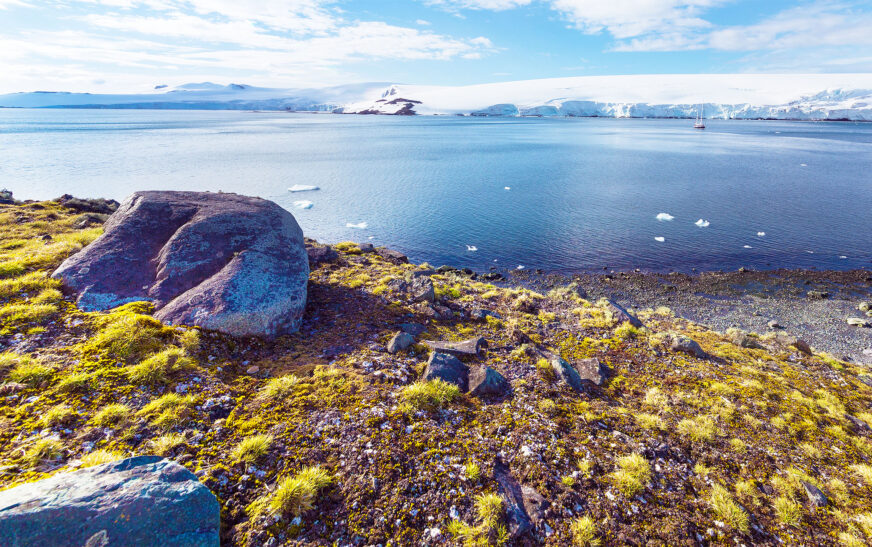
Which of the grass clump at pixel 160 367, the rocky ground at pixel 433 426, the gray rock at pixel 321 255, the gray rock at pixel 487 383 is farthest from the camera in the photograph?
the gray rock at pixel 321 255

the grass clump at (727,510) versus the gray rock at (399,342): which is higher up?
the gray rock at (399,342)

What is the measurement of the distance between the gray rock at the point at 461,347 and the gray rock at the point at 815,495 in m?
6.31

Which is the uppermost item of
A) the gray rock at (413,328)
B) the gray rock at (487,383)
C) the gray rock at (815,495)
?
the gray rock at (413,328)

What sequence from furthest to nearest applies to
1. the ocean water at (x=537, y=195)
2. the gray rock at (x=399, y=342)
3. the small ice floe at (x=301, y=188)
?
the small ice floe at (x=301, y=188) → the ocean water at (x=537, y=195) → the gray rock at (x=399, y=342)

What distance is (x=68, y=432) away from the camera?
18.3 feet

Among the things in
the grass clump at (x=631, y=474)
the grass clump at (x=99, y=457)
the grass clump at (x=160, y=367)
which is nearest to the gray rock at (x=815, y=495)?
the grass clump at (x=631, y=474)

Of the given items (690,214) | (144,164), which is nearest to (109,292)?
(690,214)

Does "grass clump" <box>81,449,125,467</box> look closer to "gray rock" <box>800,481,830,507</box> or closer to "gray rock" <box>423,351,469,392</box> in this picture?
"gray rock" <box>423,351,469,392</box>

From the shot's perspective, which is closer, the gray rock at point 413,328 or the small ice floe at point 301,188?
the gray rock at point 413,328

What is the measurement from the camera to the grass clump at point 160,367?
22.3 ft

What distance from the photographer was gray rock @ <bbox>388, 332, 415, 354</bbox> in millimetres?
9000

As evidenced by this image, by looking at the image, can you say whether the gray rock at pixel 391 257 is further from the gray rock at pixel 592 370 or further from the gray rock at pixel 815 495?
the gray rock at pixel 815 495

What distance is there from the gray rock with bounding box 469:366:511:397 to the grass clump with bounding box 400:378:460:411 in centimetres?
42

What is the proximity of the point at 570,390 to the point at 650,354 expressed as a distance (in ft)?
13.6
